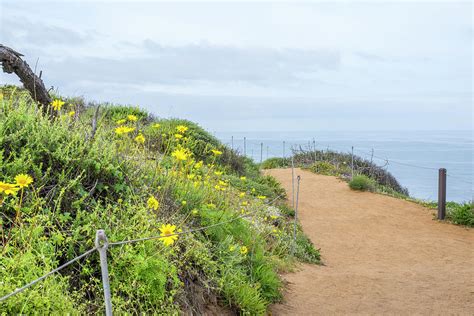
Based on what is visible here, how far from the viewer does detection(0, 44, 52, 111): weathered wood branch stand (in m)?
5.62

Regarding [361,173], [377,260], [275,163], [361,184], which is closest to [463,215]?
[361,184]

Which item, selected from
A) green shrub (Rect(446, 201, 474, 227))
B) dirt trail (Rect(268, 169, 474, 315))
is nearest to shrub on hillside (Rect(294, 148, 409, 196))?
dirt trail (Rect(268, 169, 474, 315))

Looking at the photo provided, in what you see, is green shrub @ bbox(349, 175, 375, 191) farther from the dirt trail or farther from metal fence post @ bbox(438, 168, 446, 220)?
metal fence post @ bbox(438, 168, 446, 220)

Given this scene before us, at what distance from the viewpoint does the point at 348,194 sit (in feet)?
50.8

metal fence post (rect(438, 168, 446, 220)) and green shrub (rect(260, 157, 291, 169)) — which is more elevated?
green shrub (rect(260, 157, 291, 169))

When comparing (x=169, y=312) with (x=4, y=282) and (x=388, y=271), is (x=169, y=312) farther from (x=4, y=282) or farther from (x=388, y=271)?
(x=388, y=271)

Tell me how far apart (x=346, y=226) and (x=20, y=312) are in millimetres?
9881

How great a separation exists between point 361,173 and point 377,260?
12086 millimetres

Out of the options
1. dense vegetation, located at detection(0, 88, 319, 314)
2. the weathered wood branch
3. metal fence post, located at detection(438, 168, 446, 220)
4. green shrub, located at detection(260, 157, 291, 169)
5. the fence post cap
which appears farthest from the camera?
green shrub, located at detection(260, 157, 291, 169)

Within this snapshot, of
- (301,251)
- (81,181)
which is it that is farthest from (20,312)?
(301,251)

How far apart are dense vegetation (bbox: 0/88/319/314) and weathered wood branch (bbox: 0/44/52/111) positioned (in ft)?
2.73

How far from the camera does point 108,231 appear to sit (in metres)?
3.75

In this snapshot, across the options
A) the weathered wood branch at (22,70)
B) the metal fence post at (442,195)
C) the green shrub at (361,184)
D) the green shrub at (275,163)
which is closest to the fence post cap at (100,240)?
the weathered wood branch at (22,70)

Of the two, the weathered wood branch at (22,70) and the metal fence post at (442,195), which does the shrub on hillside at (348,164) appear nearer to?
the metal fence post at (442,195)
